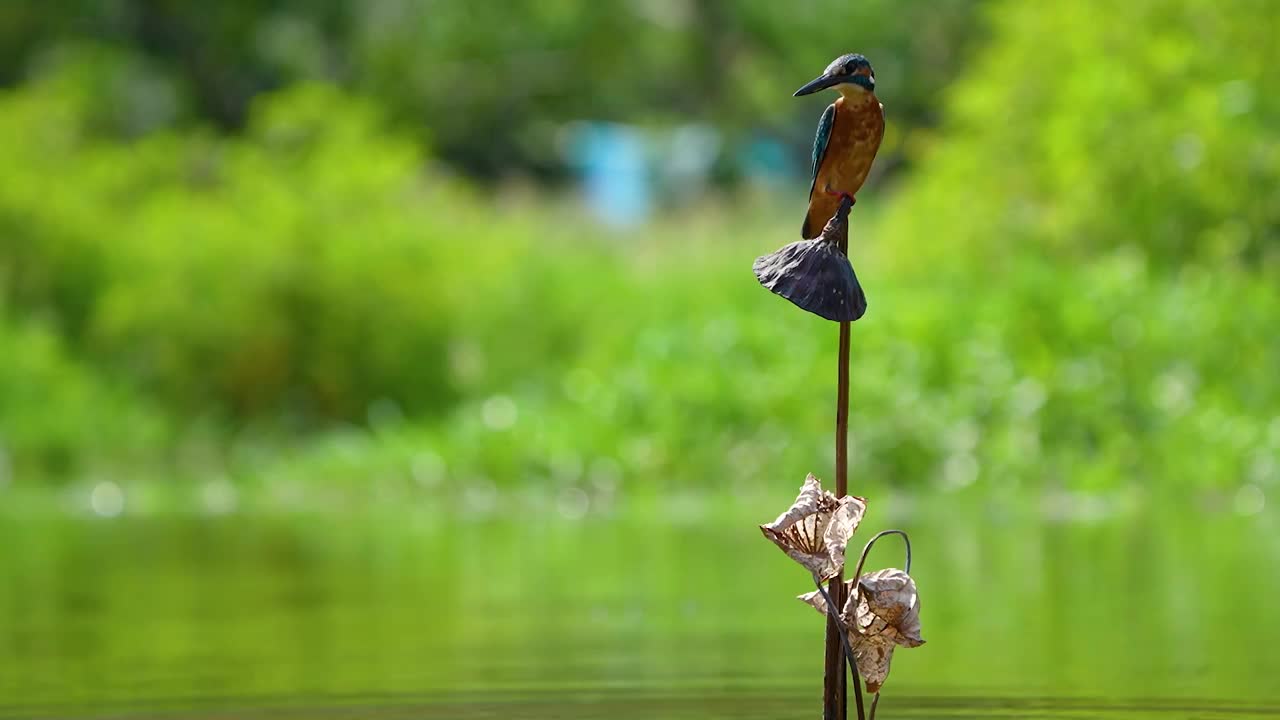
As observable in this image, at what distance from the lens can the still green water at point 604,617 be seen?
3.90 meters

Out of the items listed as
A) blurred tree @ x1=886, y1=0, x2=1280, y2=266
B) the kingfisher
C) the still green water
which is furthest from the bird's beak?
blurred tree @ x1=886, y1=0, x2=1280, y2=266

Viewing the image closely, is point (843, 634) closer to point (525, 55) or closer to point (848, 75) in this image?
point (848, 75)

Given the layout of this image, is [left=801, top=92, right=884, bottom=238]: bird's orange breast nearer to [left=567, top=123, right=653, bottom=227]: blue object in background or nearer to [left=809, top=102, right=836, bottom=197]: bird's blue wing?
[left=809, top=102, right=836, bottom=197]: bird's blue wing

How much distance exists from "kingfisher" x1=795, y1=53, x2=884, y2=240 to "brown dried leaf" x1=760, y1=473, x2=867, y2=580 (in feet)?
0.97

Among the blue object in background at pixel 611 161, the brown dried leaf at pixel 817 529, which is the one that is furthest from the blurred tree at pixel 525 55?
the brown dried leaf at pixel 817 529

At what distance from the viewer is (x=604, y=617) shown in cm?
553

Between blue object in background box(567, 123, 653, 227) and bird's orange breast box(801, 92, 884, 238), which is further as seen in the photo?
blue object in background box(567, 123, 653, 227)

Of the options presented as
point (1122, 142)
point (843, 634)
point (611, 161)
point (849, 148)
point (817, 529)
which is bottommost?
point (843, 634)

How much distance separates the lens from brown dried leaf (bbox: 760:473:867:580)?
7.65 ft

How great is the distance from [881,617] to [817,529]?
0.13 meters

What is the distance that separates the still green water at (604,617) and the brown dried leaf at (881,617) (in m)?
1.12

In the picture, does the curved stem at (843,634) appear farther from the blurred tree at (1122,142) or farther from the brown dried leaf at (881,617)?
the blurred tree at (1122,142)

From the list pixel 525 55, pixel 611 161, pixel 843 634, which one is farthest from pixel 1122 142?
pixel 611 161

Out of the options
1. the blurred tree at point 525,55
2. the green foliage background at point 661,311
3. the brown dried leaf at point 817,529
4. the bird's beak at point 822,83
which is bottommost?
the brown dried leaf at point 817,529
